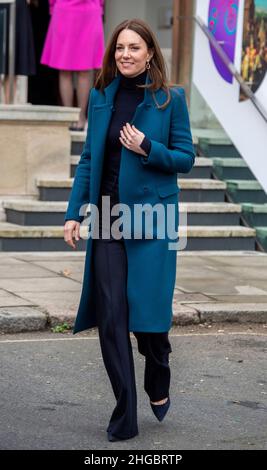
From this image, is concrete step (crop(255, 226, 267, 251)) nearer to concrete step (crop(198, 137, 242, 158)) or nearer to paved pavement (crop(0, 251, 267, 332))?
paved pavement (crop(0, 251, 267, 332))

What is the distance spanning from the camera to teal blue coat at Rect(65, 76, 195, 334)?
5.65m

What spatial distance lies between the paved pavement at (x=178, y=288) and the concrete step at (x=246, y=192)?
3.35 feet

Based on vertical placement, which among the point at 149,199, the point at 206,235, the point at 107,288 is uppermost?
the point at 149,199

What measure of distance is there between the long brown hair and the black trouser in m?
0.75

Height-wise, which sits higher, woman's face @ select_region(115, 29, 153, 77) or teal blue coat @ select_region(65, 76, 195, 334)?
woman's face @ select_region(115, 29, 153, 77)

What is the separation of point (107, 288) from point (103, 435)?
0.70m

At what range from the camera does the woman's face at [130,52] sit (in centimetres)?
560

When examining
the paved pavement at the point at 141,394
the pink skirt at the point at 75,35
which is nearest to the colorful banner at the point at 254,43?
the pink skirt at the point at 75,35

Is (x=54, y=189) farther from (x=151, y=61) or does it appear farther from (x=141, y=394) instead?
(x=151, y=61)

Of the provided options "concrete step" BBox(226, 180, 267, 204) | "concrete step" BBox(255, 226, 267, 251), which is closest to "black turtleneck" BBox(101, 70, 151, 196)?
"concrete step" BBox(255, 226, 267, 251)

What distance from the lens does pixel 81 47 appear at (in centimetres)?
1282

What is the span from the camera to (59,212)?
11602 millimetres

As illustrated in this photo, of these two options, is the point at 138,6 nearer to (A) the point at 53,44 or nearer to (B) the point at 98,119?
(A) the point at 53,44

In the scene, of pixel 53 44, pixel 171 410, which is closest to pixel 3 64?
pixel 53 44
